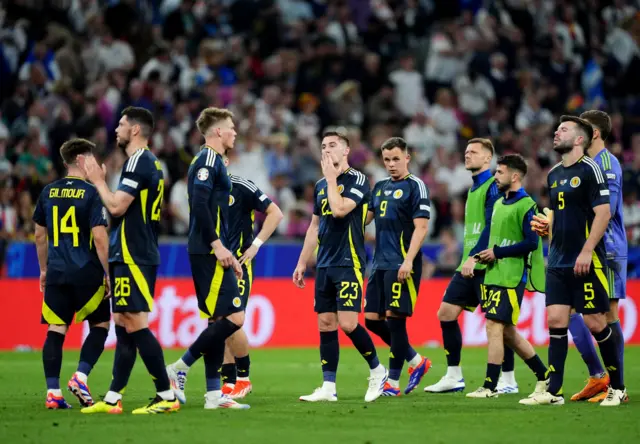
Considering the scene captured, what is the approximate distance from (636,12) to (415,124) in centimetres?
835

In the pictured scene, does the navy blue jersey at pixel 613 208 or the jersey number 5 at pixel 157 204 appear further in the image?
the navy blue jersey at pixel 613 208

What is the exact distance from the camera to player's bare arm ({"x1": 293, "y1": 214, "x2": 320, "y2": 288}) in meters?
11.8

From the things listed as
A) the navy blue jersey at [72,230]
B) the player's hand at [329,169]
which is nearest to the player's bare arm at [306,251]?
the player's hand at [329,169]

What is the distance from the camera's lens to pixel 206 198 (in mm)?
9938

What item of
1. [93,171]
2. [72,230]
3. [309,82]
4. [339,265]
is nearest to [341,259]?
[339,265]

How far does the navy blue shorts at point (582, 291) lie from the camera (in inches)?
417

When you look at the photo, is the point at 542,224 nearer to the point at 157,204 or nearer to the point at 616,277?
the point at 616,277

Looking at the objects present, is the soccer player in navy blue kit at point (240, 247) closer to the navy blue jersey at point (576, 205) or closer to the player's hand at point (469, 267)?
the player's hand at point (469, 267)

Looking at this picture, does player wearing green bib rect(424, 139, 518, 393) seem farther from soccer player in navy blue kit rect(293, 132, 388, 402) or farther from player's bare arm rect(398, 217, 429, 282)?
soccer player in navy blue kit rect(293, 132, 388, 402)

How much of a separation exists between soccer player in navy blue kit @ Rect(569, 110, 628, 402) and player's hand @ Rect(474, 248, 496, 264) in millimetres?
1113

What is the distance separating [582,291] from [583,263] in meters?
0.35

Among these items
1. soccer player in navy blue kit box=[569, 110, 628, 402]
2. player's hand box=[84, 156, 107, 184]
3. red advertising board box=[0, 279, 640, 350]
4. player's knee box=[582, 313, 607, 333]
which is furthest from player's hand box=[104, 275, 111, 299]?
red advertising board box=[0, 279, 640, 350]

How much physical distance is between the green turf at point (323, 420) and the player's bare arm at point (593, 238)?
1310 mm

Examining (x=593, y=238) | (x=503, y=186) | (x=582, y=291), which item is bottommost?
(x=582, y=291)
